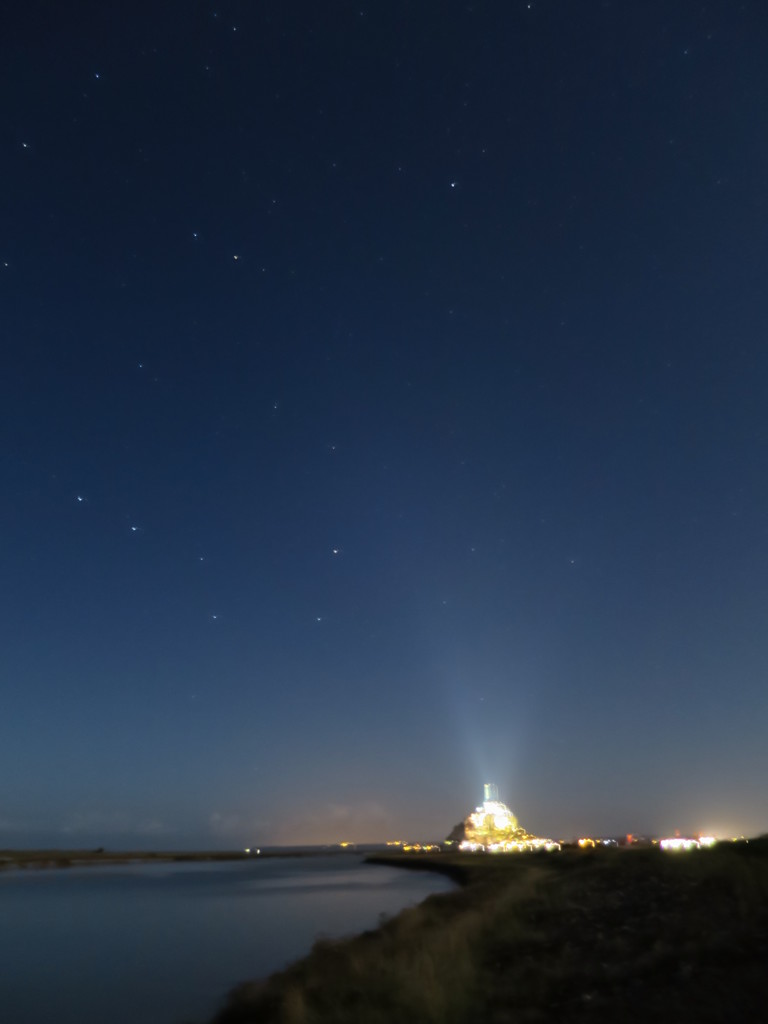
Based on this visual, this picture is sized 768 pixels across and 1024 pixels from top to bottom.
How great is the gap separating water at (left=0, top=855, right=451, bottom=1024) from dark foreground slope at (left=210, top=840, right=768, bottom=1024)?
3170 mm

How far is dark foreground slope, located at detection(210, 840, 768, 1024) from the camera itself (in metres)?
9.95

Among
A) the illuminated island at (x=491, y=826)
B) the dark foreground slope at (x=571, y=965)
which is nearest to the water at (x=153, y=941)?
the dark foreground slope at (x=571, y=965)

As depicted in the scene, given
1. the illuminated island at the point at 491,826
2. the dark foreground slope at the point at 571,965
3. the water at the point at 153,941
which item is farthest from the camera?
the illuminated island at the point at 491,826

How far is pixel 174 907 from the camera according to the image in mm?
43062

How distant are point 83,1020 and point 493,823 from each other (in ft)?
512

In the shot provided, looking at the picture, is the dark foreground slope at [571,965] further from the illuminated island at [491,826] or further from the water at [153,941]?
the illuminated island at [491,826]

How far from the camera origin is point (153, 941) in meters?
29.3

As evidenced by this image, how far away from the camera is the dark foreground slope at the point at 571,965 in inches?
392

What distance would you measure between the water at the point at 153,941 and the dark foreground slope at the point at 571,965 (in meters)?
3.17

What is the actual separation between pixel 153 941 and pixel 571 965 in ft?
71.4

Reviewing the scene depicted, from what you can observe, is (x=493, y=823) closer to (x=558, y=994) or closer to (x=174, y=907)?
(x=174, y=907)

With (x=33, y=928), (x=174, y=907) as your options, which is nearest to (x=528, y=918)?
(x=33, y=928)

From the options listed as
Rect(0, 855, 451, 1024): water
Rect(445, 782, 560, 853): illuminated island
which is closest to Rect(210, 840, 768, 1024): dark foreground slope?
Rect(0, 855, 451, 1024): water

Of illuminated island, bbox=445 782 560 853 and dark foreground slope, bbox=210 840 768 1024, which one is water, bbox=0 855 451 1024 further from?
illuminated island, bbox=445 782 560 853
